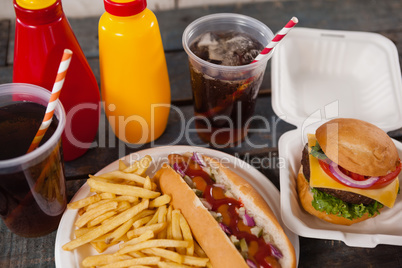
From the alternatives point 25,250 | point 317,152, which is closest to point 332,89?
point 317,152

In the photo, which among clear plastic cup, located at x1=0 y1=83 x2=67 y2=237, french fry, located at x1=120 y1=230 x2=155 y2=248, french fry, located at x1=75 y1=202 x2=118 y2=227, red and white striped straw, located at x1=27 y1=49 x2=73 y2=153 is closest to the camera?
red and white striped straw, located at x1=27 y1=49 x2=73 y2=153

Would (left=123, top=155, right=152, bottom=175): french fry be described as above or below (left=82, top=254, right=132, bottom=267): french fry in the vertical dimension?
above

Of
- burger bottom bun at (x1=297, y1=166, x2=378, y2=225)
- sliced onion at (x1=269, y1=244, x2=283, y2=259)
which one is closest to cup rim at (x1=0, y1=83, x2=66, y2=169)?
sliced onion at (x1=269, y1=244, x2=283, y2=259)

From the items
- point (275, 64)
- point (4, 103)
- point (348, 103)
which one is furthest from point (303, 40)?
point (4, 103)

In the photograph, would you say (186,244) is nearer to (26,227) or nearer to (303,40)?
(26,227)

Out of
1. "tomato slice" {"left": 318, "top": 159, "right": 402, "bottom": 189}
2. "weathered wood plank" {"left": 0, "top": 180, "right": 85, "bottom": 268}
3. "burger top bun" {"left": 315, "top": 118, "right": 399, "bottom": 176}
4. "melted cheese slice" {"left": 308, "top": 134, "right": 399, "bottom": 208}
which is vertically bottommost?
"weathered wood plank" {"left": 0, "top": 180, "right": 85, "bottom": 268}

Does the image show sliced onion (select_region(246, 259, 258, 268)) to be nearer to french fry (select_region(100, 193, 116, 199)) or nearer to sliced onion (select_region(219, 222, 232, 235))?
sliced onion (select_region(219, 222, 232, 235))

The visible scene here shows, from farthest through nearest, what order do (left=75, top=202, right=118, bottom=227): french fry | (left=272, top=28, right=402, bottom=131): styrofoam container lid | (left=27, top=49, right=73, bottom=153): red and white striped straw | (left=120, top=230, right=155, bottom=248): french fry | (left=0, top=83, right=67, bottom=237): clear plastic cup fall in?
(left=272, top=28, right=402, bottom=131): styrofoam container lid → (left=75, top=202, right=118, bottom=227): french fry → (left=120, top=230, right=155, bottom=248): french fry → (left=0, top=83, right=67, bottom=237): clear plastic cup → (left=27, top=49, right=73, bottom=153): red and white striped straw
